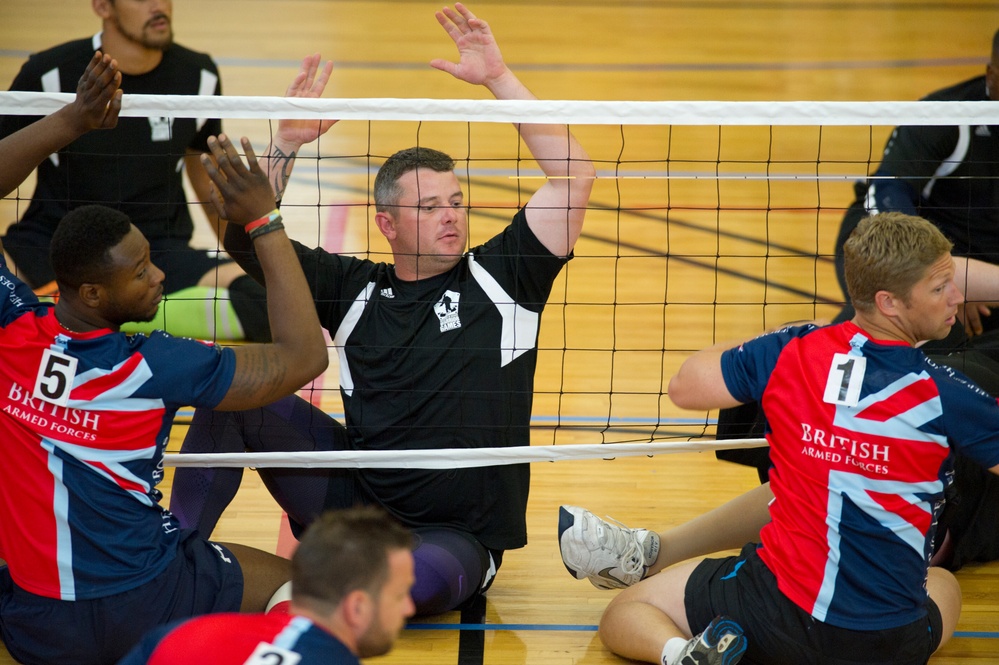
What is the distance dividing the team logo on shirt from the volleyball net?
0.43m

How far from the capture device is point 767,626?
2947mm

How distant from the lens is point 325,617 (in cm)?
198

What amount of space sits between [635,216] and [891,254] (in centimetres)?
491

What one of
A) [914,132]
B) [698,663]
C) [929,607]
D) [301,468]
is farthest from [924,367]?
[914,132]

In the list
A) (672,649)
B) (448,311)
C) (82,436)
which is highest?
(448,311)

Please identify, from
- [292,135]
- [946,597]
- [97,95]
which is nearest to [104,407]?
[97,95]

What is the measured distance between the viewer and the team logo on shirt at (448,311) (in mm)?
3545

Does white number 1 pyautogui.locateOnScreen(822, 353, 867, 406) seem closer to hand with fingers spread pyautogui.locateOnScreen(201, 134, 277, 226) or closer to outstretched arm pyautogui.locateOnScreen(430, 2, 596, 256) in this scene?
outstretched arm pyautogui.locateOnScreen(430, 2, 596, 256)

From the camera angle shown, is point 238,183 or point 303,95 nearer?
point 238,183

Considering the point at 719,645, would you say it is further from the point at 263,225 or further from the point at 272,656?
the point at 263,225

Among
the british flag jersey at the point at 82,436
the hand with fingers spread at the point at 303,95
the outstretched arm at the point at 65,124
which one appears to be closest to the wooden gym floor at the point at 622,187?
the hand with fingers spread at the point at 303,95

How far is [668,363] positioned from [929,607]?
2580 millimetres

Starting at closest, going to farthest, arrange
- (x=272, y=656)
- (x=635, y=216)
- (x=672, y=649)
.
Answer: (x=272, y=656) < (x=672, y=649) < (x=635, y=216)

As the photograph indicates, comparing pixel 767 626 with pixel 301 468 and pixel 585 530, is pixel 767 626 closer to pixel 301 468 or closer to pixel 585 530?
pixel 585 530
